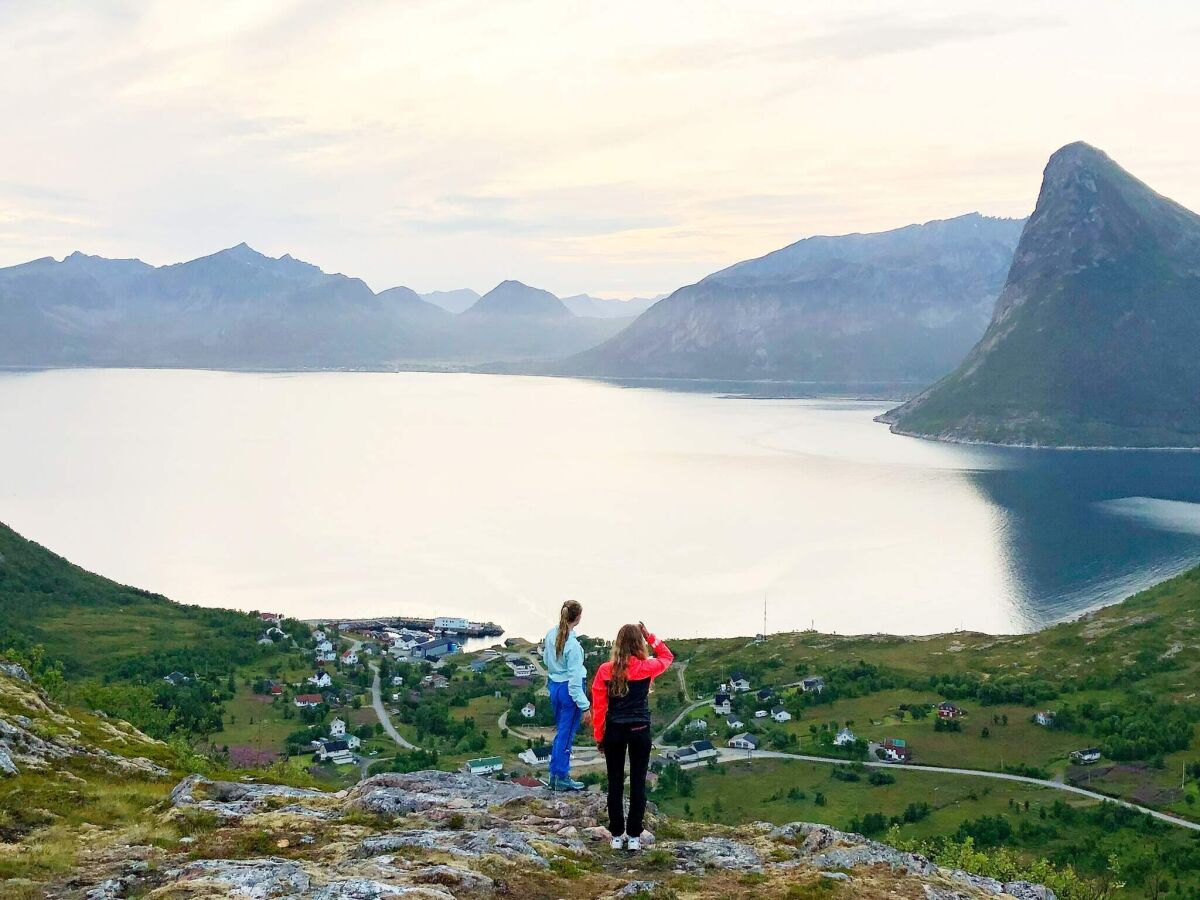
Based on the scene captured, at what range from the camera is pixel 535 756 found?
66.6 m

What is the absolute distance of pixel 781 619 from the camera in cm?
12400

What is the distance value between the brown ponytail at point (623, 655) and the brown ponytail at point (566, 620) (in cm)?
101

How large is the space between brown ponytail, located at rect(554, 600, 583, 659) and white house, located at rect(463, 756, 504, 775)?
42.4m

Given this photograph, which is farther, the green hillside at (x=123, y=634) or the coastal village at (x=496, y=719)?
the green hillside at (x=123, y=634)

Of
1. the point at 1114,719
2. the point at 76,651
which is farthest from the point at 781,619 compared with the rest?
the point at 76,651

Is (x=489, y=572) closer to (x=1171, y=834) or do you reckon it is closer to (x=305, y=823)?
(x=1171, y=834)

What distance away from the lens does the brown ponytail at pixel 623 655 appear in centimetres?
1523

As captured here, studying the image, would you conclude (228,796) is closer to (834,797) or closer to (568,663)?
(568,663)

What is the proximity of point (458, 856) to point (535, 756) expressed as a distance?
53308 millimetres

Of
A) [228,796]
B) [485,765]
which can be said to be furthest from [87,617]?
[228,796]

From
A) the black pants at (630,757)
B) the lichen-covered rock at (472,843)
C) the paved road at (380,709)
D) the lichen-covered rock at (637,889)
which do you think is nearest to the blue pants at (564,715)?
the lichen-covered rock at (472,843)

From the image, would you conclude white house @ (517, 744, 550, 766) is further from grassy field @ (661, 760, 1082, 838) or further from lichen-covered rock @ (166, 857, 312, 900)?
lichen-covered rock @ (166, 857, 312, 900)

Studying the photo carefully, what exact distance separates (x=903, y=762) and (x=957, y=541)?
103m

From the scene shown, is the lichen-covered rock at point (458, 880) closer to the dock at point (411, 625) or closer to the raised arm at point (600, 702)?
the raised arm at point (600, 702)
